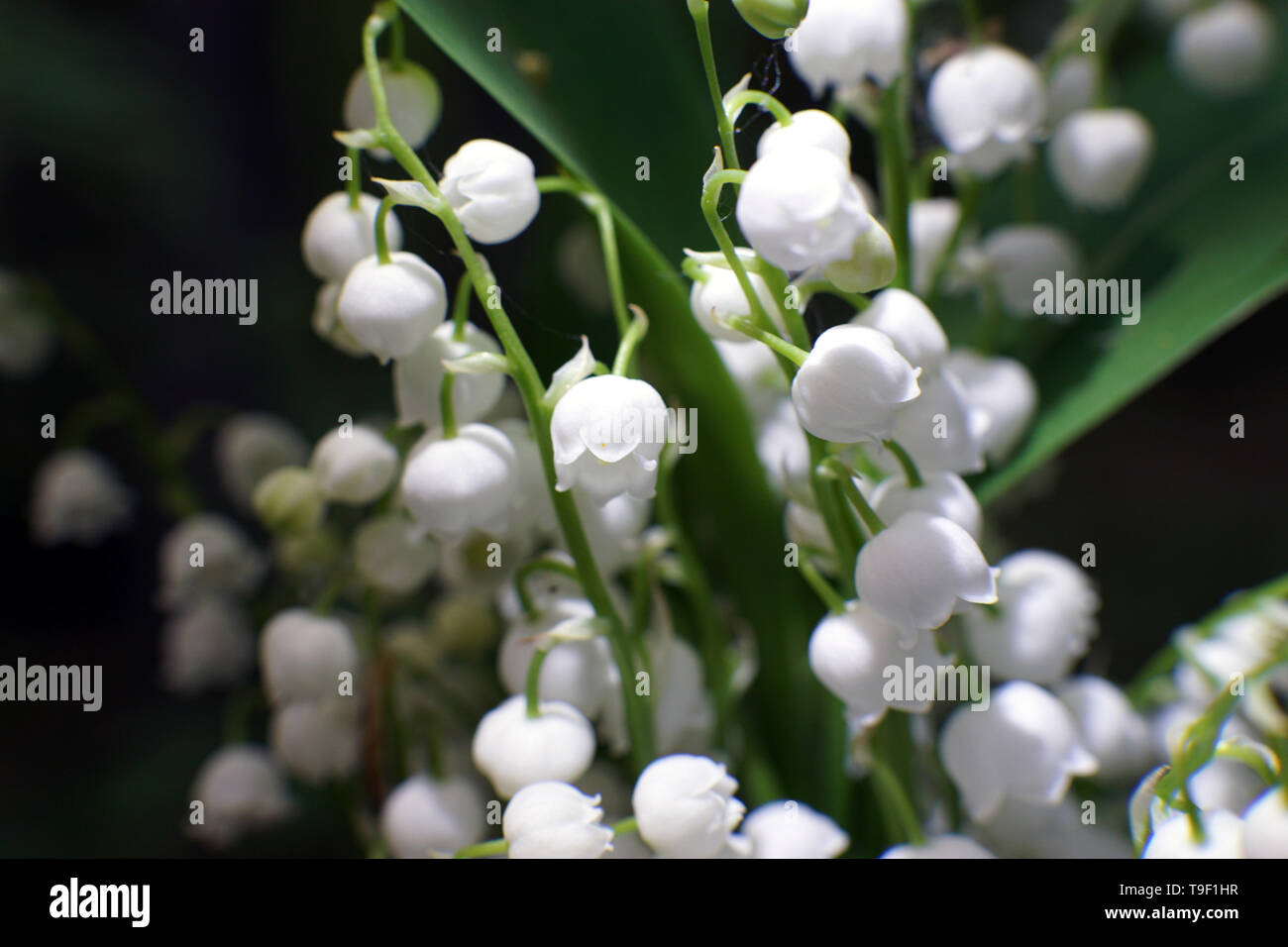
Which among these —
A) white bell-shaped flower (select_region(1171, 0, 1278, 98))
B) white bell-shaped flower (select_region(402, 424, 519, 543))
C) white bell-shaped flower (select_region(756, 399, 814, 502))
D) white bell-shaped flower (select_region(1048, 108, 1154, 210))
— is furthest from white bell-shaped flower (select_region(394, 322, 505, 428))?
white bell-shaped flower (select_region(1171, 0, 1278, 98))

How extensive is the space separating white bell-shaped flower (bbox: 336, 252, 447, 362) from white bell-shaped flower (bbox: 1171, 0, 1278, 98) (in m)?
0.46

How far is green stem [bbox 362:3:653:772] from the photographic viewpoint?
343 millimetres

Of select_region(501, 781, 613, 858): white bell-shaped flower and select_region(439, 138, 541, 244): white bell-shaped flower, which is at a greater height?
select_region(439, 138, 541, 244): white bell-shaped flower

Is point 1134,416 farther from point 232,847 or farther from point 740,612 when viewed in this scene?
point 232,847

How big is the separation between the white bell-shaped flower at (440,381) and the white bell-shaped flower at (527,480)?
0.02m

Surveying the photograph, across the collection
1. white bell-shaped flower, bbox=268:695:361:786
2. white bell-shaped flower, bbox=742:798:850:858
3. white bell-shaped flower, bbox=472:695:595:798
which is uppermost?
white bell-shaped flower, bbox=268:695:361:786

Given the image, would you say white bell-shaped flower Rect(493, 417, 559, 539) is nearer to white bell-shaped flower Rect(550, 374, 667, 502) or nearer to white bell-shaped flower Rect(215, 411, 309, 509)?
white bell-shaped flower Rect(550, 374, 667, 502)

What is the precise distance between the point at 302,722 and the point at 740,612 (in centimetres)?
21

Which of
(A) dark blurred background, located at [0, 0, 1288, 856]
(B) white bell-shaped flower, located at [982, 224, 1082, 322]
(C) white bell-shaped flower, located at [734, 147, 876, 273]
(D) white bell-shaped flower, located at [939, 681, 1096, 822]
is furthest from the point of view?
(A) dark blurred background, located at [0, 0, 1288, 856]

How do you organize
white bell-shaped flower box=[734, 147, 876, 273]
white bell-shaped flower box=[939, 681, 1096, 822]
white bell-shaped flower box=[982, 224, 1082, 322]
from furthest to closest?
white bell-shaped flower box=[982, 224, 1082, 322] < white bell-shaped flower box=[939, 681, 1096, 822] < white bell-shaped flower box=[734, 147, 876, 273]

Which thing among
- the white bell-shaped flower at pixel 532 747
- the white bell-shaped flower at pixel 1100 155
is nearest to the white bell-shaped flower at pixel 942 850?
the white bell-shaped flower at pixel 532 747

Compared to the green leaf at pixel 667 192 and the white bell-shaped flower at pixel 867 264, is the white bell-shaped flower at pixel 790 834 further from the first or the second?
the white bell-shaped flower at pixel 867 264
